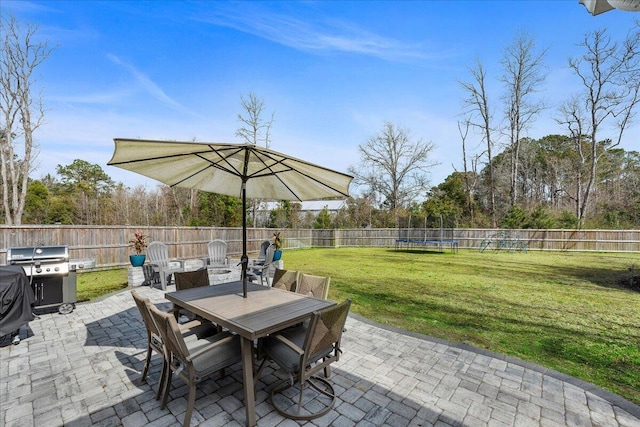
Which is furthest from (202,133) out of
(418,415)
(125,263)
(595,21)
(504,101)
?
(595,21)

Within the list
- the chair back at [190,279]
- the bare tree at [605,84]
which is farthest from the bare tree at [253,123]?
the bare tree at [605,84]

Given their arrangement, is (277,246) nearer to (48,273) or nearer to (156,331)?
(48,273)

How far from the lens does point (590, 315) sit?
15.6 ft

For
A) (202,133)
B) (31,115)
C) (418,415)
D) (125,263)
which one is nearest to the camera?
(418,415)

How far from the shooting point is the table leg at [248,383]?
2014mm

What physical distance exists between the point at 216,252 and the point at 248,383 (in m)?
6.07

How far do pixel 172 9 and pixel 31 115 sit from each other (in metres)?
9.47

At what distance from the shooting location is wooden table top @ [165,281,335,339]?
2.13 meters

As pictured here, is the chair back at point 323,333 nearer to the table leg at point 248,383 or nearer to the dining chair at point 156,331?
the table leg at point 248,383

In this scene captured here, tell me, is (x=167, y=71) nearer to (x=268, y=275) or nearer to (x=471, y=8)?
(x=268, y=275)

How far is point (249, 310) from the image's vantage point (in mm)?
2477

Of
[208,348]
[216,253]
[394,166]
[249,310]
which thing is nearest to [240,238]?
[216,253]

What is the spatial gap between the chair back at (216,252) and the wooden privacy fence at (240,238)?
2.48 m

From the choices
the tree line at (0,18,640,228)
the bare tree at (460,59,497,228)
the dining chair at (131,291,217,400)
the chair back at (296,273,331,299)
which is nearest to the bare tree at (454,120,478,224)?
the tree line at (0,18,640,228)
